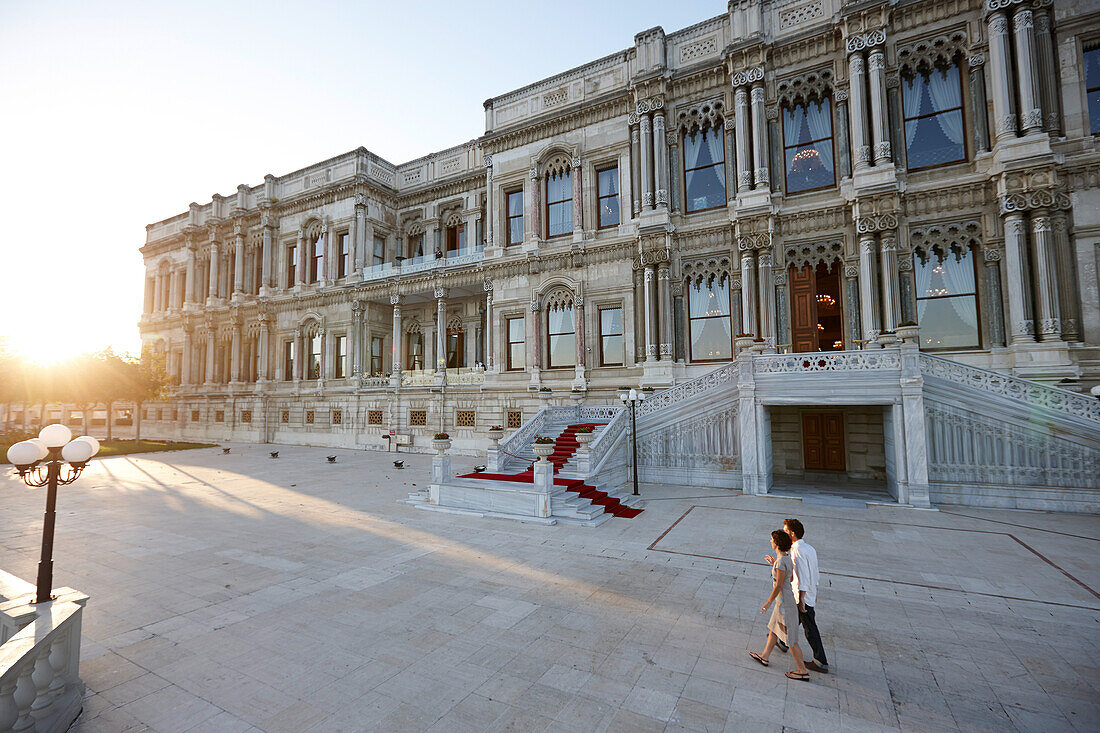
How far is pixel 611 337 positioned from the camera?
20469 millimetres

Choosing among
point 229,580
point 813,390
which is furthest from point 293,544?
point 813,390

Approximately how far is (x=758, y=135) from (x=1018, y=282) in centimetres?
952

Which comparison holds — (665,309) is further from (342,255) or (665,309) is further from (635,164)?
(342,255)

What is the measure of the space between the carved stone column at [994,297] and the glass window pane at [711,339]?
24.9 ft

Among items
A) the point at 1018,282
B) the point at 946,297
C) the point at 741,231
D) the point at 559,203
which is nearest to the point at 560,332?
the point at 559,203

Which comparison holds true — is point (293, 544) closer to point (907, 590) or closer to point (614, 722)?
point (614, 722)

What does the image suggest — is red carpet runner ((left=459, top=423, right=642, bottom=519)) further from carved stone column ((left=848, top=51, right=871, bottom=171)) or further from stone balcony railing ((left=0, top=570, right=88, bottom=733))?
carved stone column ((left=848, top=51, right=871, bottom=171))

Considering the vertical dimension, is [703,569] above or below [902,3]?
below

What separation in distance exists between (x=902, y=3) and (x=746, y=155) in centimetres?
647

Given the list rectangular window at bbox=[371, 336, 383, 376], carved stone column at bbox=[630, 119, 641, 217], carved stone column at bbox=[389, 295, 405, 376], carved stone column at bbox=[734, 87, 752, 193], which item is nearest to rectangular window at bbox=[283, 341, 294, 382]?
rectangular window at bbox=[371, 336, 383, 376]

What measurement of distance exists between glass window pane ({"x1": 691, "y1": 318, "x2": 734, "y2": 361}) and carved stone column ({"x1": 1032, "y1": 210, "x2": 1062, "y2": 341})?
863cm

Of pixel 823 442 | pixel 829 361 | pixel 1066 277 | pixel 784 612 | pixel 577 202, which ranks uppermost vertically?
pixel 577 202

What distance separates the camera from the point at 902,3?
15.8 m

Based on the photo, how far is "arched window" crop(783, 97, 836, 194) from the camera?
679 inches
